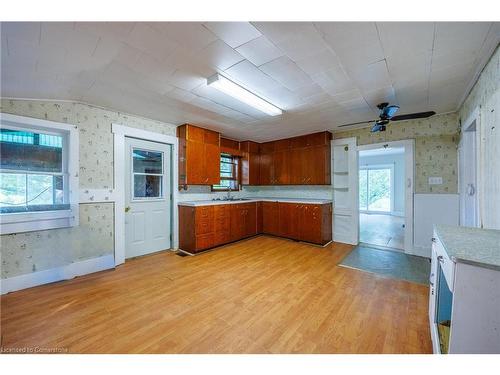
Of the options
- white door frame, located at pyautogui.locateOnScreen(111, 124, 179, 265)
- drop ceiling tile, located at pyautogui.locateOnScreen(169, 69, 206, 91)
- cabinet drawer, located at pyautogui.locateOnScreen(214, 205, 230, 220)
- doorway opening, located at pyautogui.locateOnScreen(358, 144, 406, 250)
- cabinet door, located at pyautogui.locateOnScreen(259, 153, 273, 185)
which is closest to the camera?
drop ceiling tile, located at pyautogui.locateOnScreen(169, 69, 206, 91)

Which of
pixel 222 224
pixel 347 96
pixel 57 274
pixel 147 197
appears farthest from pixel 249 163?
pixel 57 274

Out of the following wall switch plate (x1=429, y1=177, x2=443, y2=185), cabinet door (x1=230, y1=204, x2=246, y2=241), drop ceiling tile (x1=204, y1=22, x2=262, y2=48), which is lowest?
cabinet door (x1=230, y1=204, x2=246, y2=241)

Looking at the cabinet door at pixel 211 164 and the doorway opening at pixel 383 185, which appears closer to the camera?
the cabinet door at pixel 211 164

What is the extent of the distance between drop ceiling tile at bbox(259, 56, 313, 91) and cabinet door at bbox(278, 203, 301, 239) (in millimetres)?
2799

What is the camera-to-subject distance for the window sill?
243 cm

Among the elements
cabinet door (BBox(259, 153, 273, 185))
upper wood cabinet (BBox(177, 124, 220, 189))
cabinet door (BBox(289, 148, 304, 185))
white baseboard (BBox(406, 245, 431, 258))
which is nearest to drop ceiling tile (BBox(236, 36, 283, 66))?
upper wood cabinet (BBox(177, 124, 220, 189))

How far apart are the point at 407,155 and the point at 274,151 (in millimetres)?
2838

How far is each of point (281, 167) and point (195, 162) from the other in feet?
7.39

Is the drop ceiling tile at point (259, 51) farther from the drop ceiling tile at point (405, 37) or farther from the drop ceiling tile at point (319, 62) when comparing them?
the drop ceiling tile at point (405, 37)

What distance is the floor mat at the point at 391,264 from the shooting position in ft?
9.43

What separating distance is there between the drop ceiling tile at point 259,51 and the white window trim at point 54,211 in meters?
2.70

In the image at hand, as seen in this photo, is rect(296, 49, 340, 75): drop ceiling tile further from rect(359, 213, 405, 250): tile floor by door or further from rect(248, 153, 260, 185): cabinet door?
rect(359, 213, 405, 250): tile floor by door

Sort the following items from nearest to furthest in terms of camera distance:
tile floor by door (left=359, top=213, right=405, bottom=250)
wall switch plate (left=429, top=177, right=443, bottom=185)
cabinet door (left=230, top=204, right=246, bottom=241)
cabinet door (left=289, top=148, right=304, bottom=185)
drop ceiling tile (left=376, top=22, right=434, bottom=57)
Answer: drop ceiling tile (left=376, top=22, right=434, bottom=57)
wall switch plate (left=429, top=177, right=443, bottom=185)
tile floor by door (left=359, top=213, right=405, bottom=250)
cabinet door (left=230, top=204, right=246, bottom=241)
cabinet door (left=289, top=148, right=304, bottom=185)

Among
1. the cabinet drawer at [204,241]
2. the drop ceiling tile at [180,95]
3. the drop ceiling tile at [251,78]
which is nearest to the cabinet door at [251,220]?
the cabinet drawer at [204,241]
